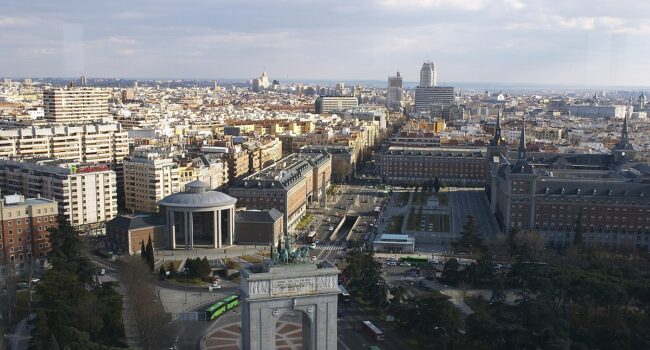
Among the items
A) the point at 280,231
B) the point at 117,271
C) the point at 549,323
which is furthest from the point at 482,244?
the point at 117,271

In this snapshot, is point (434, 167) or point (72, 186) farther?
point (434, 167)

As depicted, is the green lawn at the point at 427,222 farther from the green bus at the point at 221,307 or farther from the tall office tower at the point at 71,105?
the tall office tower at the point at 71,105

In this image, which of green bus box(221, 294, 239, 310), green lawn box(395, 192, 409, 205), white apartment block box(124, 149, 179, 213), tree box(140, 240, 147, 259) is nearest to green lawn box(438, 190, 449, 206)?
green lawn box(395, 192, 409, 205)

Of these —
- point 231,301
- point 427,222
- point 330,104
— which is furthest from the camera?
point 330,104

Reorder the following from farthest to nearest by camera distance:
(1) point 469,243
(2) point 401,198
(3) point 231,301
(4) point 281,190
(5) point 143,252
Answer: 1. (2) point 401,198
2. (4) point 281,190
3. (1) point 469,243
4. (5) point 143,252
5. (3) point 231,301

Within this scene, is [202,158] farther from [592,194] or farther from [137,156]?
[592,194]

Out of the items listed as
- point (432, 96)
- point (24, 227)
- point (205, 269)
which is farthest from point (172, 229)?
point (432, 96)

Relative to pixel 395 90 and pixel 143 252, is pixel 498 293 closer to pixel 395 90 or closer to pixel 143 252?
pixel 143 252
